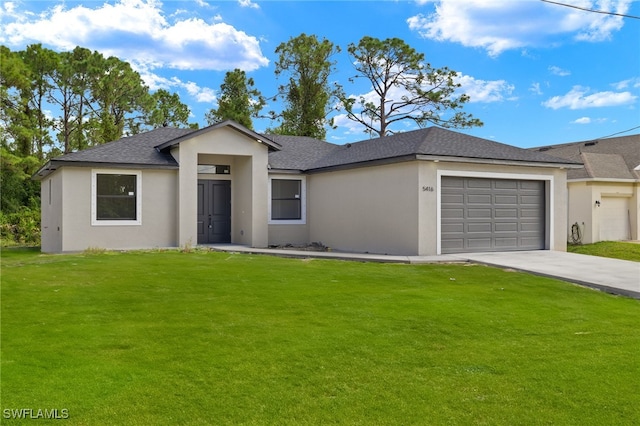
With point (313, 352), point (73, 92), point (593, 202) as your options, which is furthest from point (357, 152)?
point (73, 92)

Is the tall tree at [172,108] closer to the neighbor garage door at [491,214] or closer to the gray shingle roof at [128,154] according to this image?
the gray shingle roof at [128,154]

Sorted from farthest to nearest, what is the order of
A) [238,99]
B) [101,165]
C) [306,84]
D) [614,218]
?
1. [306,84]
2. [238,99]
3. [614,218]
4. [101,165]

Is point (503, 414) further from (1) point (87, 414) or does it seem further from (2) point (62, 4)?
(2) point (62, 4)

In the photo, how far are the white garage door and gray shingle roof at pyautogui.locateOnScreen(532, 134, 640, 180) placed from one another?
1.28 meters

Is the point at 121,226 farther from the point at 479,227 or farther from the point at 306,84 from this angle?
the point at 306,84

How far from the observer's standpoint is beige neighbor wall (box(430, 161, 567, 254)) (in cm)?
1521

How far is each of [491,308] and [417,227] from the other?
22.8 feet

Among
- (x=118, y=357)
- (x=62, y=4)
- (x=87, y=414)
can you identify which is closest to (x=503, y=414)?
(x=87, y=414)

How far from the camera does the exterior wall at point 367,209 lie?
605 inches

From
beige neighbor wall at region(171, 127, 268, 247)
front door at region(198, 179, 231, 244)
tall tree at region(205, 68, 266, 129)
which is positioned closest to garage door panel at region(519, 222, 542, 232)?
beige neighbor wall at region(171, 127, 268, 247)

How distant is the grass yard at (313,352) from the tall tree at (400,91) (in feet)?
92.4

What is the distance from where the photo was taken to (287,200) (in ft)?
64.4

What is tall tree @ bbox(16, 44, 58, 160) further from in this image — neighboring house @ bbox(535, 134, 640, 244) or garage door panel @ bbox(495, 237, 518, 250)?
neighboring house @ bbox(535, 134, 640, 244)

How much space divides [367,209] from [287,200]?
12.8 ft
